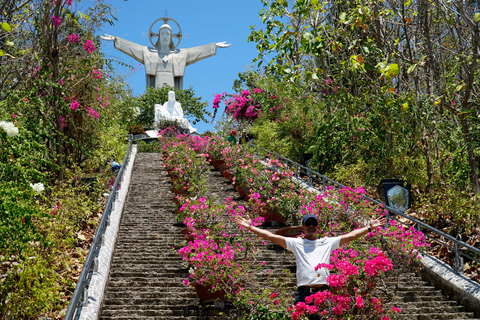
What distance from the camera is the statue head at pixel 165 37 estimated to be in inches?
1489

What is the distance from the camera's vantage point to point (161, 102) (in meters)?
35.6

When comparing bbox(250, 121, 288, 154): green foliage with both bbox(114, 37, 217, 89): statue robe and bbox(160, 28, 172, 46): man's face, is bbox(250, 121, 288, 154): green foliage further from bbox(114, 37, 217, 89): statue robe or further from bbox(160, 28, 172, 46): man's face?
bbox(160, 28, 172, 46): man's face

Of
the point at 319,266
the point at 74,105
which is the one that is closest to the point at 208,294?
the point at 319,266

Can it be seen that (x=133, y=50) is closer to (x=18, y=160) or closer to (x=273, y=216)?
(x=273, y=216)

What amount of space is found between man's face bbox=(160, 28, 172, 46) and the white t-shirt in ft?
112

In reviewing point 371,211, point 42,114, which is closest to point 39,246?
point 42,114

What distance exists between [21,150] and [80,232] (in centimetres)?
245

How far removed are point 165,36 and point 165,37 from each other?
7 centimetres

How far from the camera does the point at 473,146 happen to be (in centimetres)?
907

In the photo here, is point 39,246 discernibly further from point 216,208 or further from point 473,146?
point 473,146

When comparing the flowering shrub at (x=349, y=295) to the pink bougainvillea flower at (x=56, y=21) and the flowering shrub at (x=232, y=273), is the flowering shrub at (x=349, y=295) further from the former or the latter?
the pink bougainvillea flower at (x=56, y=21)

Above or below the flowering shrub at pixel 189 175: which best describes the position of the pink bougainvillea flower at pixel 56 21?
above

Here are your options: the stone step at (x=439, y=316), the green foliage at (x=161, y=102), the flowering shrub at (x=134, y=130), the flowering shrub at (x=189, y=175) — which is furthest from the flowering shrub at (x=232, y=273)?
the green foliage at (x=161, y=102)

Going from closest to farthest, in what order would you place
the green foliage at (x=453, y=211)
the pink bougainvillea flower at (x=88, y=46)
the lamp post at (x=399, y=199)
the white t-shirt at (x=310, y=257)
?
1. the white t-shirt at (x=310, y=257)
2. the green foliage at (x=453, y=211)
3. the lamp post at (x=399, y=199)
4. the pink bougainvillea flower at (x=88, y=46)
